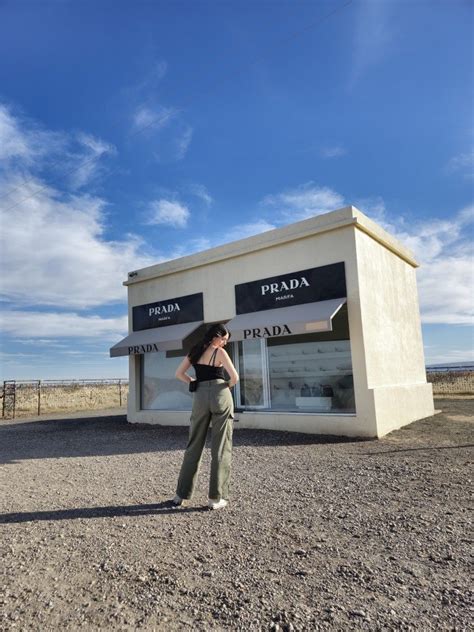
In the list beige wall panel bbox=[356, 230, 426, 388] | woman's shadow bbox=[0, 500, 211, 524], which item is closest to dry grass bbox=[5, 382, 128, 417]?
beige wall panel bbox=[356, 230, 426, 388]

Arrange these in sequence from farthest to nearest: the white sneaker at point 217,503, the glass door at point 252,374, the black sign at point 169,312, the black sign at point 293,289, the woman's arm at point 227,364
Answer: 1. the black sign at point 169,312
2. the glass door at point 252,374
3. the black sign at point 293,289
4. the woman's arm at point 227,364
5. the white sneaker at point 217,503

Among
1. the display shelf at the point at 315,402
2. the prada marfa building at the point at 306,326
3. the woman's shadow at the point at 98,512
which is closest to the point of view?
the woman's shadow at the point at 98,512

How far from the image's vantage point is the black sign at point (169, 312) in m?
12.0

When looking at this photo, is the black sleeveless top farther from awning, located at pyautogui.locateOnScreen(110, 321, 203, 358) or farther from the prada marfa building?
awning, located at pyautogui.locateOnScreen(110, 321, 203, 358)

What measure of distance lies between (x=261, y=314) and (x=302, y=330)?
1.71 metres

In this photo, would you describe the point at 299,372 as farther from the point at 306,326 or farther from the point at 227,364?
the point at 227,364

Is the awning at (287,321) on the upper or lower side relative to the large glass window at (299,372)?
upper

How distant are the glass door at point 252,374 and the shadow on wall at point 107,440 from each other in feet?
3.28

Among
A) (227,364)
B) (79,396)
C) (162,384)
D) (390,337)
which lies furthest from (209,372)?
(79,396)

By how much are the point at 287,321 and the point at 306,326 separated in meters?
0.59

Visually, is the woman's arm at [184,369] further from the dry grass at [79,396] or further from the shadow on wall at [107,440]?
the dry grass at [79,396]

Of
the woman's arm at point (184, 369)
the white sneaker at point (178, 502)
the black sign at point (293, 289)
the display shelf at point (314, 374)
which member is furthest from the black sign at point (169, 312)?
the white sneaker at point (178, 502)

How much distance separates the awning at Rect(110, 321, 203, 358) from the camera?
11536mm

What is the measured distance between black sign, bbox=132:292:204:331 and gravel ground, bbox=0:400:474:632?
5984 mm
